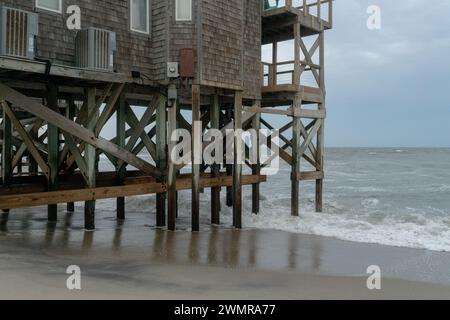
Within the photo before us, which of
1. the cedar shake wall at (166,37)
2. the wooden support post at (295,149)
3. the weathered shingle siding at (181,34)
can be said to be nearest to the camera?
the cedar shake wall at (166,37)

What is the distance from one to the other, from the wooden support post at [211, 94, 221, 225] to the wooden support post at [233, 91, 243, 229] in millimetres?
570

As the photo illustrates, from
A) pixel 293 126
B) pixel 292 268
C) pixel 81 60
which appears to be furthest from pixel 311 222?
pixel 81 60

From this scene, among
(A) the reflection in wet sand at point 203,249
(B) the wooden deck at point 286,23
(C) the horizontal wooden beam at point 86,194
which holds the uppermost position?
(B) the wooden deck at point 286,23

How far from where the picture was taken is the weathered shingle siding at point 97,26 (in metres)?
9.30

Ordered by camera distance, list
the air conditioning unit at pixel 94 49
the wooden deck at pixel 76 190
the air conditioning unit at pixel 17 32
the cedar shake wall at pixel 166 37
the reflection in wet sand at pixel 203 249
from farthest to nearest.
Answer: the cedar shake wall at pixel 166 37 → the air conditioning unit at pixel 94 49 → the wooden deck at pixel 76 190 → the air conditioning unit at pixel 17 32 → the reflection in wet sand at pixel 203 249

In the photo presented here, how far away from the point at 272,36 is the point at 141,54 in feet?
22.8

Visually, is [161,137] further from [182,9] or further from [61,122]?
[182,9]

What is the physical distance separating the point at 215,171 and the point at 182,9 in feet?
14.9

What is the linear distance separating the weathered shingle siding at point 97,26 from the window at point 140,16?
0.13 m

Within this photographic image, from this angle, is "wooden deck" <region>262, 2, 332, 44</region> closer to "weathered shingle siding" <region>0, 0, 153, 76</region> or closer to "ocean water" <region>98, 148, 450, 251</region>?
"weathered shingle siding" <region>0, 0, 153, 76</region>

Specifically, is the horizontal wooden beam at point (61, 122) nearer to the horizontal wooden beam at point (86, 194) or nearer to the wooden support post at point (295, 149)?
the horizontal wooden beam at point (86, 194)

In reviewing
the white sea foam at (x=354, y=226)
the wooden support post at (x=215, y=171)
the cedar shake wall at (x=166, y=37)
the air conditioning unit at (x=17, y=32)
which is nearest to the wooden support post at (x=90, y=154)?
the cedar shake wall at (x=166, y=37)

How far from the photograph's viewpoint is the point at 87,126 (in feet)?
33.4
